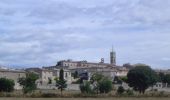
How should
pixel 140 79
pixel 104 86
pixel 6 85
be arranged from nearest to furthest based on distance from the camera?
1. pixel 104 86
2. pixel 6 85
3. pixel 140 79

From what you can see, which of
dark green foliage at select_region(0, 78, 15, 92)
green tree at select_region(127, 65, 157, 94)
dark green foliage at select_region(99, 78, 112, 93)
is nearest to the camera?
dark green foliage at select_region(99, 78, 112, 93)

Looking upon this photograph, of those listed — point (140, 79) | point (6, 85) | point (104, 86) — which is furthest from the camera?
point (140, 79)

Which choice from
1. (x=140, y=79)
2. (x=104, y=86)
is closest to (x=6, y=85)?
(x=104, y=86)

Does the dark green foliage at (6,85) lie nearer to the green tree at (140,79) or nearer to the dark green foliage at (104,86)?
the dark green foliage at (104,86)

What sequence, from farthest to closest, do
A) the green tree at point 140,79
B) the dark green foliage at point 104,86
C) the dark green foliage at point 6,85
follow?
1. the green tree at point 140,79
2. the dark green foliage at point 6,85
3. the dark green foliage at point 104,86

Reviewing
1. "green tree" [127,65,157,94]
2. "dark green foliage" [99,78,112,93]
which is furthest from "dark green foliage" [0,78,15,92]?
"green tree" [127,65,157,94]

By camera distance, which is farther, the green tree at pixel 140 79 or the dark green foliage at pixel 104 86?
the green tree at pixel 140 79

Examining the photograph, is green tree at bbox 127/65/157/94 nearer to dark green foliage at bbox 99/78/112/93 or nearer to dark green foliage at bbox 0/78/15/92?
dark green foliage at bbox 99/78/112/93

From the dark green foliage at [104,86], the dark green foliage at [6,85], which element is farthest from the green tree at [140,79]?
the dark green foliage at [6,85]

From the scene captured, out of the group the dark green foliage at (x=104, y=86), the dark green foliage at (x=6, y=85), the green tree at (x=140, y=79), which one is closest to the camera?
the dark green foliage at (x=104, y=86)

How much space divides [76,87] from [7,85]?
1370 inches

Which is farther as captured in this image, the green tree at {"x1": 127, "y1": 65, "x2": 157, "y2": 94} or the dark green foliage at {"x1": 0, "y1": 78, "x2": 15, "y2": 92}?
the green tree at {"x1": 127, "y1": 65, "x2": 157, "y2": 94}

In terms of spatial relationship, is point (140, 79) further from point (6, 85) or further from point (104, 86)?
point (6, 85)

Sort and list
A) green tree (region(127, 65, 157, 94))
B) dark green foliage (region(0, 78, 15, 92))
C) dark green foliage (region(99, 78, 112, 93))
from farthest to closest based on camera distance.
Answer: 1. green tree (region(127, 65, 157, 94))
2. dark green foliage (region(0, 78, 15, 92))
3. dark green foliage (region(99, 78, 112, 93))
